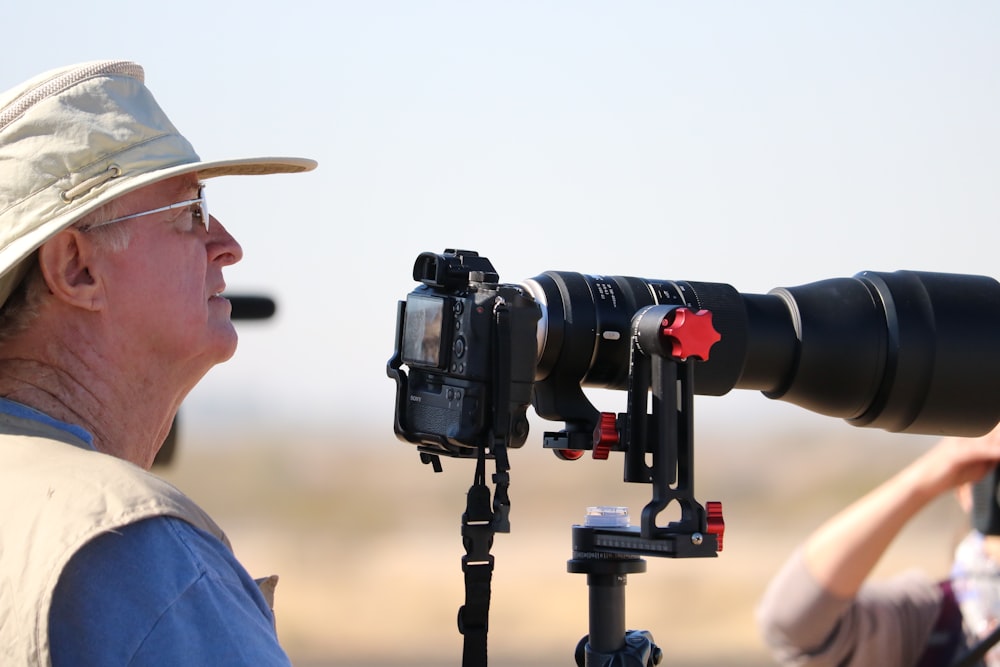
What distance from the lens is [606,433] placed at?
2613 mm

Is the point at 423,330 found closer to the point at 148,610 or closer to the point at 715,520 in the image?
the point at 715,520

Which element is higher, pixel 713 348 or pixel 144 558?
pixel 713 348

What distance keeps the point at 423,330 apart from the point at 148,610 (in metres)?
1.07

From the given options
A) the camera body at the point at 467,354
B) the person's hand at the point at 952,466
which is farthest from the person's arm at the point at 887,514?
the camera body at the point at 467,354

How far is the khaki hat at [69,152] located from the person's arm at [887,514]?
6.71ft

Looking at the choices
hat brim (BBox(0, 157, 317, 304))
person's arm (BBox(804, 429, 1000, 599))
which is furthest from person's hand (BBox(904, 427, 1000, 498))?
hat brim (BBox(0, 157, 317, 304))

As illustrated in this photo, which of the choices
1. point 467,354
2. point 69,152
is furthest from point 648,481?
point 69,152

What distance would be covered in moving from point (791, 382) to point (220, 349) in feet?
4.55

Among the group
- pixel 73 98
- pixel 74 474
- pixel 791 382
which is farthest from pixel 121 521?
pixel 791 382

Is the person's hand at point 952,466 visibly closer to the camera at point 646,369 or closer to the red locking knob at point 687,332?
the camera at point 646,369

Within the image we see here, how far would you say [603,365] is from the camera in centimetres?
276

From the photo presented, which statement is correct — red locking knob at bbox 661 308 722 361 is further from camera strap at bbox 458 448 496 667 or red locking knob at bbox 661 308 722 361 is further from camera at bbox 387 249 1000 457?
camera strap at bbox 458 448 496 667

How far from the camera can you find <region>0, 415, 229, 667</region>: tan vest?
1.62 m

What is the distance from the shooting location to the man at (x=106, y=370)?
1.62 meters
